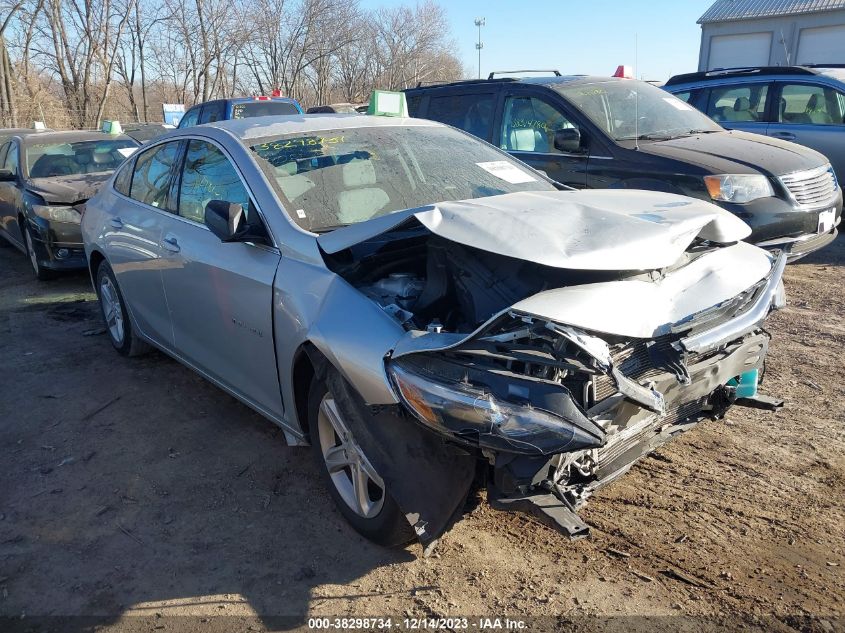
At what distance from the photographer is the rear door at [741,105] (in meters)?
8.71

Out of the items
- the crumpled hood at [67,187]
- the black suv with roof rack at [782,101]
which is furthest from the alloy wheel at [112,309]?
the black suv with roof rack at [782,101]

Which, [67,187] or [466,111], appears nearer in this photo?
[466,111]

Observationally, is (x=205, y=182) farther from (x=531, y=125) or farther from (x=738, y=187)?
(x=738, y=187)

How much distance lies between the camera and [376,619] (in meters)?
2.56

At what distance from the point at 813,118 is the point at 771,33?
22.8 metres

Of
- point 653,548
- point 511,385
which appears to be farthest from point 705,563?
point 511,385

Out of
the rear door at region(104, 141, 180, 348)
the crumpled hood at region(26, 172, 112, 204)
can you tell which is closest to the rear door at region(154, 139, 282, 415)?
the rear door at region(104, 141, 180, 348)

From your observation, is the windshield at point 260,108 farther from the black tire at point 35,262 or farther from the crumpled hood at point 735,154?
the crumpled hood at point 735,154

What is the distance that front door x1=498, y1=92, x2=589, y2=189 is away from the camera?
659cm

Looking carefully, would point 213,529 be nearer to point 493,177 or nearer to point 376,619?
point 376,619

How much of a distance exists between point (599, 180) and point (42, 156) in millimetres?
6793

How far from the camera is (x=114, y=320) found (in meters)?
5.41

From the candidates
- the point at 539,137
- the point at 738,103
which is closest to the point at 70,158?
the point at 539,137

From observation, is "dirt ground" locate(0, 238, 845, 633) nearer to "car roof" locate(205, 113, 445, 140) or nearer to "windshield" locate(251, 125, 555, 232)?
"windshield" locate(251, 125, 555, 232)
